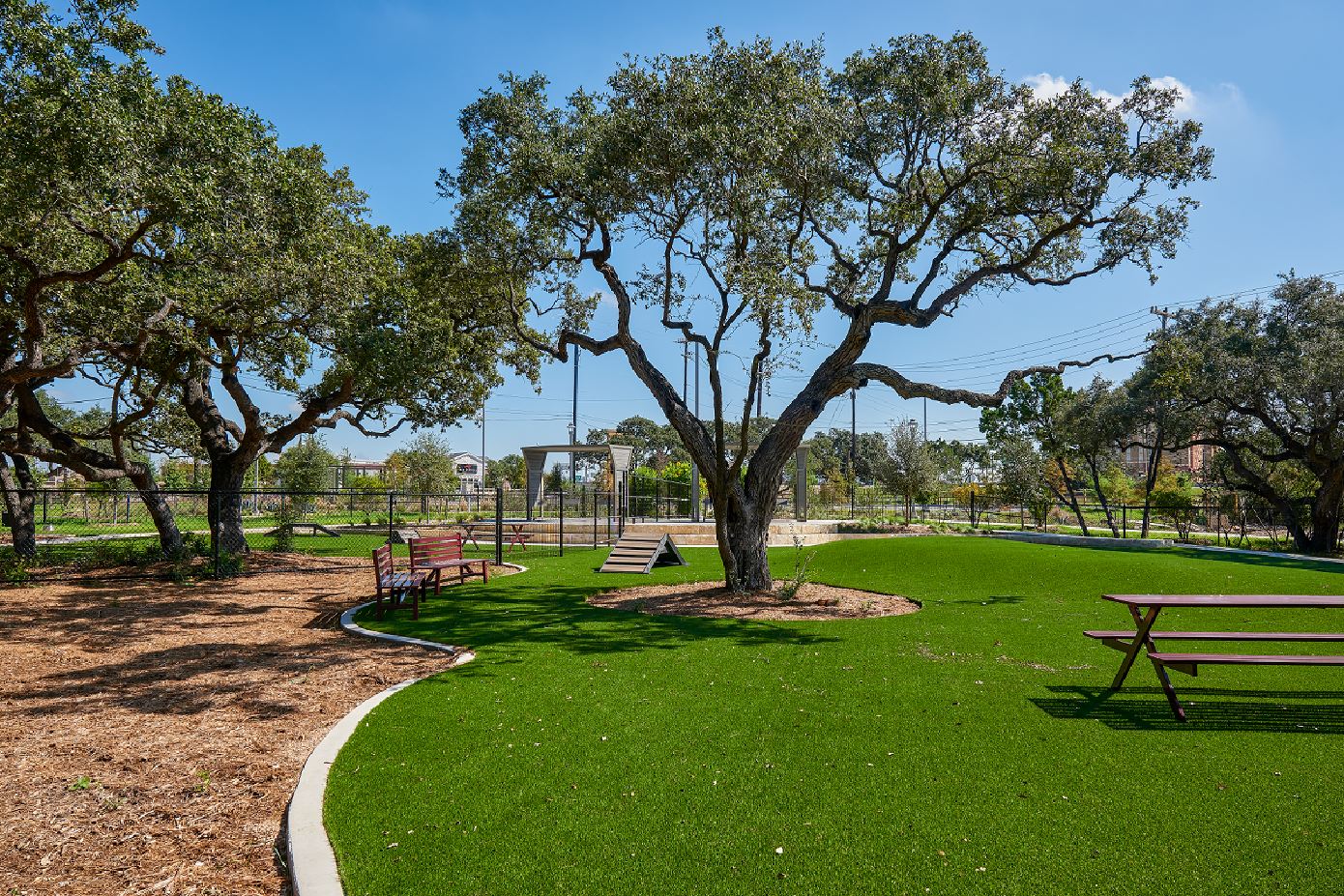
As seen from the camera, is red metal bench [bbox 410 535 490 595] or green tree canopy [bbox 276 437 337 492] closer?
red metal bench [bbox 410 535 490 595]

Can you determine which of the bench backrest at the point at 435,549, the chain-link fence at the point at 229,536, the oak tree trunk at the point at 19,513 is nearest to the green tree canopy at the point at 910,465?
the chain-link fence at the point at 229,536

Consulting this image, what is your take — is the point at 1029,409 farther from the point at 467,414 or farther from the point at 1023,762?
the point at 1023,762

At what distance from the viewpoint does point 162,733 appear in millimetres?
5395

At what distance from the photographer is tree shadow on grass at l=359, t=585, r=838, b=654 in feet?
27.6

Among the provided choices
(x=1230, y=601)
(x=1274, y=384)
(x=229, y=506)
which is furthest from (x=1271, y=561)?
(x=229, y=506)

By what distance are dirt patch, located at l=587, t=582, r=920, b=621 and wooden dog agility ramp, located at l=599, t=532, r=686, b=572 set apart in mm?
2311

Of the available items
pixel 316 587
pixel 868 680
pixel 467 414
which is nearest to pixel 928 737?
pixel 868 680

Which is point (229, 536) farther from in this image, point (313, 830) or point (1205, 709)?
point (1205, 709)

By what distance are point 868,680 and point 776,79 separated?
7972mm

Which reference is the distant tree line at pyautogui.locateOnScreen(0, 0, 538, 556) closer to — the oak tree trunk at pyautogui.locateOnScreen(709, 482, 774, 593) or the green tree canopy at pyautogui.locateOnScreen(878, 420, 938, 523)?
the oak tree trunk at pyautogui.locateOnScreen(709, 482, 774, 593)

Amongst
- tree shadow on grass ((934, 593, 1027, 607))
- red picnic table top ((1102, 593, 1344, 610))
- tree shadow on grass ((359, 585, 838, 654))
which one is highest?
red picnic table top ((1102, 593, 1344, 610))

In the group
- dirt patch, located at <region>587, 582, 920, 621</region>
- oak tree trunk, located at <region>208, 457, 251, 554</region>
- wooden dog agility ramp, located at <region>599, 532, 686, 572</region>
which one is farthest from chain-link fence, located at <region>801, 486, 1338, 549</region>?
oak tree trunk, located at <region>208, 457, 251, 554</region>

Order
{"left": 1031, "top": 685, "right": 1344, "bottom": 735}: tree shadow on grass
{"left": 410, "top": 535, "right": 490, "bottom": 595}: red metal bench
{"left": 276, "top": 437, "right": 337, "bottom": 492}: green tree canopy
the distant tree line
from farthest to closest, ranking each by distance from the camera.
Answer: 1. {"left": 276, "top": 437, "right": 337, "bottom": 492}: green tree canopy
2. {"left": 410, "top": 535, "right": 490, "bottom": 595}: red metal bench
3. the distant tree line
4. {"left": 1031, "top": 685, "right": 1344, "bottom": 735}: tree shadow on grass

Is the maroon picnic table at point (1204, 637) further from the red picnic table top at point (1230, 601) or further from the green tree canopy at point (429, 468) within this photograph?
the green tree canopy at point (429, 468)
